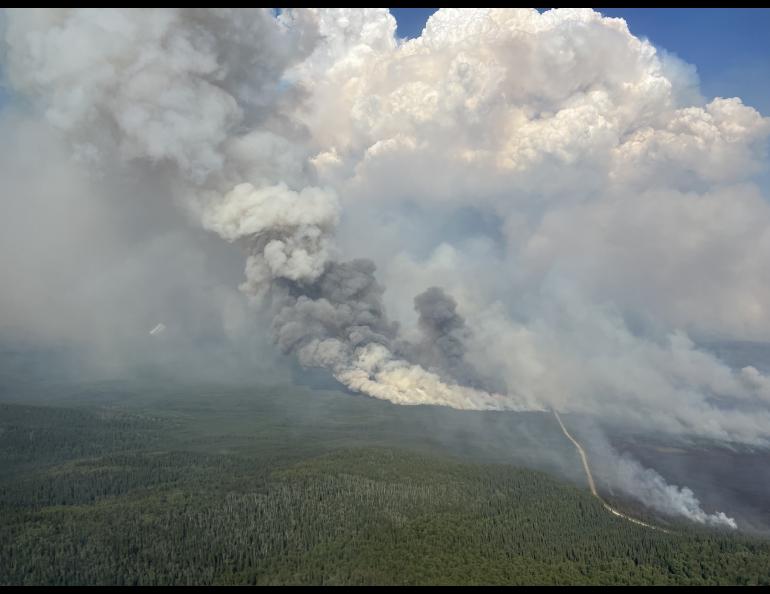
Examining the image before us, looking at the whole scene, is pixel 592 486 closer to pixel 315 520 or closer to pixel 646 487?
pixel 646 487

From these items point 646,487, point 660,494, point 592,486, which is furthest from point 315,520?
point 646,487

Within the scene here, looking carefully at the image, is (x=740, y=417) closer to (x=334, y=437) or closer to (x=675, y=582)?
(x=334, y=437)

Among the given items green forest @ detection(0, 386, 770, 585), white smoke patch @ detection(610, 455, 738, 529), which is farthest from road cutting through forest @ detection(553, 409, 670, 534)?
white smoke patch @ detection(610, 455, 738, 529)

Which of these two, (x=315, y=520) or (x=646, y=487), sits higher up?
Result: (x=646, y=487)

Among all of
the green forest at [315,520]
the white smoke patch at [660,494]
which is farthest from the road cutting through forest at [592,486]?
the white smoke patch at [660,494]

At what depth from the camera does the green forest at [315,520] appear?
58875mm

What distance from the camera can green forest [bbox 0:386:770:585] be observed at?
5888 centimetres

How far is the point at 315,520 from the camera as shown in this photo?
7031cm

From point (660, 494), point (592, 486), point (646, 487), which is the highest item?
point (646, 487)

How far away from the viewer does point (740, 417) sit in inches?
6191

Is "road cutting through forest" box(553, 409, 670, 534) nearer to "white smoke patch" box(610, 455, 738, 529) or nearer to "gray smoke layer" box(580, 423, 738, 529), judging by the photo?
"gray smoke layer" box(580, 423, 738, 529)

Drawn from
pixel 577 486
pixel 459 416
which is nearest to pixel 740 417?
pixel 459 416

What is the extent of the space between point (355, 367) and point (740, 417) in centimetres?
10107

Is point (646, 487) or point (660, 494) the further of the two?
point (646, 487)
